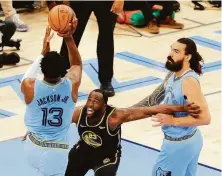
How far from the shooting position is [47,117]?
5000mm

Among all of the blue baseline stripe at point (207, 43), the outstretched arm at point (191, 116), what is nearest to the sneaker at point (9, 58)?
the blue baseline stripe at point (207, 43)

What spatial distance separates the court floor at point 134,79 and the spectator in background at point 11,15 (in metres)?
0.15

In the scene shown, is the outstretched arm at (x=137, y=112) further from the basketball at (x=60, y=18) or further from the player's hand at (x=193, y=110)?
the basketball at (x=60, y=18)

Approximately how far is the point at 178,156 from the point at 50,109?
1.09 metres

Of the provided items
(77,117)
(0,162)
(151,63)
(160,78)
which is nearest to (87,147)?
(77,117)

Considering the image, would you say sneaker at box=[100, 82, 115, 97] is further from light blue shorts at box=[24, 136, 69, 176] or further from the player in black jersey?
light blue shorts at box=[24, 136, 69, 176]

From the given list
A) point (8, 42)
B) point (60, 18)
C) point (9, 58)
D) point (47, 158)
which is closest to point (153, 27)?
point (8, 42)

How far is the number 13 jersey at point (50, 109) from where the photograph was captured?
16.3 ft

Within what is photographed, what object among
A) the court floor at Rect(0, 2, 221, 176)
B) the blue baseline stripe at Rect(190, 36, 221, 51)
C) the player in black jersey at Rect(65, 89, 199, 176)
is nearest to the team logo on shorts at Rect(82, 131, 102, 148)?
the player in black jersey at Rect(65, 89, 199, 176)

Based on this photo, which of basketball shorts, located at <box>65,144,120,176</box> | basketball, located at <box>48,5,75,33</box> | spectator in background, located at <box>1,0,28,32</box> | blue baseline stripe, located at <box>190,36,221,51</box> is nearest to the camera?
basketball shorts, located at <box>65,144,120,176</box>

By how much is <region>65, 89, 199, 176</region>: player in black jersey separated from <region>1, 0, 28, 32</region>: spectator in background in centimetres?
551

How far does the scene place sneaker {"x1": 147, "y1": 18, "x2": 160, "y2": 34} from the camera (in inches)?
427

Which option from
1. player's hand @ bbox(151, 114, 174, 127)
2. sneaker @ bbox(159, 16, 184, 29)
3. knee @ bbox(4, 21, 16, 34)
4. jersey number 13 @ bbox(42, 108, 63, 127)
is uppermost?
player's hand @ bbox(151, 114, 174, 127)

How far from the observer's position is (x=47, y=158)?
4977 millimetres
